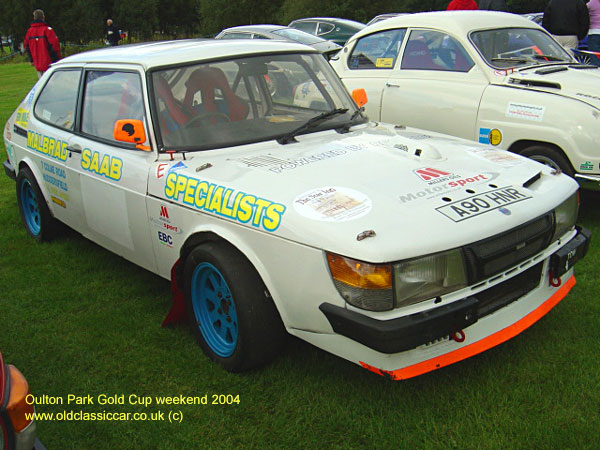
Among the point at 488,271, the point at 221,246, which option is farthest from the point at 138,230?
the point at 488,271

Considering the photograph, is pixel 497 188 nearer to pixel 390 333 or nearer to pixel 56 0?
pixel 390 333

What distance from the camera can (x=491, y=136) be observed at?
537cm

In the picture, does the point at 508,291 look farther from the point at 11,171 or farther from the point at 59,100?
the point at 11,171

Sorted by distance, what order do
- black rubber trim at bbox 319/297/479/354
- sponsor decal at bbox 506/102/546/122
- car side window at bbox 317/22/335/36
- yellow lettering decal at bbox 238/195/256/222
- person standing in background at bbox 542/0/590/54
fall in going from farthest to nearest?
car side window at bbox 317/22/335/36 → person standing in background at bbox 542/0/590/54 → sponsor decal at bbox 506/102/546/122 → yellow lettering decal at bbox 238/195/256/222 → black rubber trim at bbox 319/297/479/354

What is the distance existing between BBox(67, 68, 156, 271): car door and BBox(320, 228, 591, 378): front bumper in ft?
5.12

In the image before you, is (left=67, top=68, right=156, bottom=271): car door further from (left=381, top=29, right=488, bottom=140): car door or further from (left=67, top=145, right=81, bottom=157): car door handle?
(left=381, top=29, right=488, bottom=140): car door

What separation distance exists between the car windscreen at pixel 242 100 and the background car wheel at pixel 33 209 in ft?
6.33

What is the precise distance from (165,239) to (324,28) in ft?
49.2

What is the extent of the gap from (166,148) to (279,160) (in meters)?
0.71

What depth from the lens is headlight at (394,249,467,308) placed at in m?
2.45

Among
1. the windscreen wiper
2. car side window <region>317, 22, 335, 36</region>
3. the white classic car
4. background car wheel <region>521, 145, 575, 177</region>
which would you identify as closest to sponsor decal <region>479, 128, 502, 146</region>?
the white classic car

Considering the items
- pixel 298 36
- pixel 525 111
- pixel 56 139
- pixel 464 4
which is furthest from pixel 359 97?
pixel 298 36

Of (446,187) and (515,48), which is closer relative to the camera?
(446,187)

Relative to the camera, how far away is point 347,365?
320 centimetres
